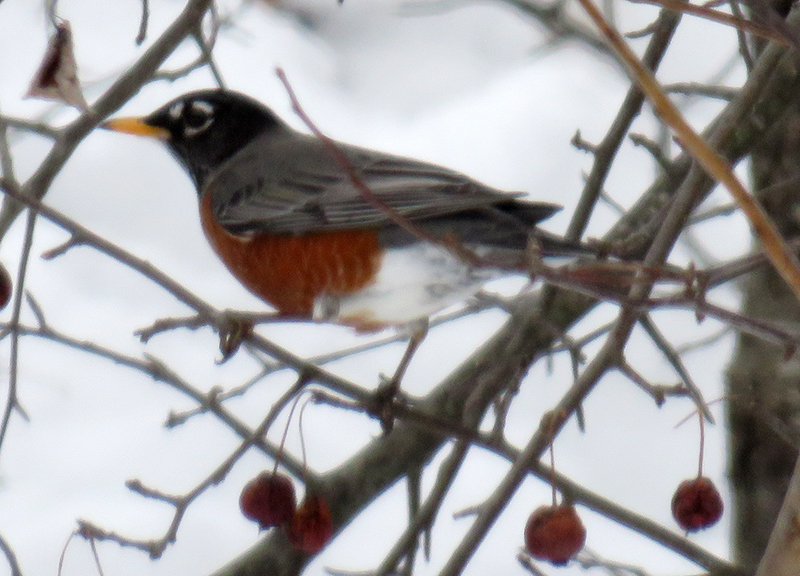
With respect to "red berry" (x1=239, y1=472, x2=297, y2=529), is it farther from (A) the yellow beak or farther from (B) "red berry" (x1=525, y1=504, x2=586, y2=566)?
(A) the yellow beak

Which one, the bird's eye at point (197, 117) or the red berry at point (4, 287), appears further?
the bird's eye at point (197, 117)

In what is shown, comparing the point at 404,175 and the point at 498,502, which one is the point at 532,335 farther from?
the point at 498,502

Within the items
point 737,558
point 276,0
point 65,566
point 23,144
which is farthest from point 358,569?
point 276,0

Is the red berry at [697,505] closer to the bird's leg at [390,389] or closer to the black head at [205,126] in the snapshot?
the bird's leg at [390,389]

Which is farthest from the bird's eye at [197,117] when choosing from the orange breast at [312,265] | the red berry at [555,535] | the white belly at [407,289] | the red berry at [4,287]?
the red berry at [555,535]

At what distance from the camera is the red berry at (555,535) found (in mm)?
1646

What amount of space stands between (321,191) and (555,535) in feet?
3.31

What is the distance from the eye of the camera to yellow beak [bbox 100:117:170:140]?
8.77 ft

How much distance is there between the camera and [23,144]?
396 cm

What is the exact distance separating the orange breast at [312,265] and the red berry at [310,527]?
0.53 meters

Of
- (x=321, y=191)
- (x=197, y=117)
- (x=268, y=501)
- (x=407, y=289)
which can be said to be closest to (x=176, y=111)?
(x=197, y=117)

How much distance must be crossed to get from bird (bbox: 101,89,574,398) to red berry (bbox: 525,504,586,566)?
0.45 m

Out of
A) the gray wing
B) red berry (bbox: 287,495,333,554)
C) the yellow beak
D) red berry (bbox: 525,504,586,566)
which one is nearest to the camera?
red berry (bbox: 525,504,586,566)

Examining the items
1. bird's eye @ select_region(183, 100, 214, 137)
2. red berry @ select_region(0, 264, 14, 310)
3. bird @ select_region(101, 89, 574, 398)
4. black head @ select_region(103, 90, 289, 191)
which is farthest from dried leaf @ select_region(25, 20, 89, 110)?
bird's eye @ select_region(183, 100, 214, 137)
